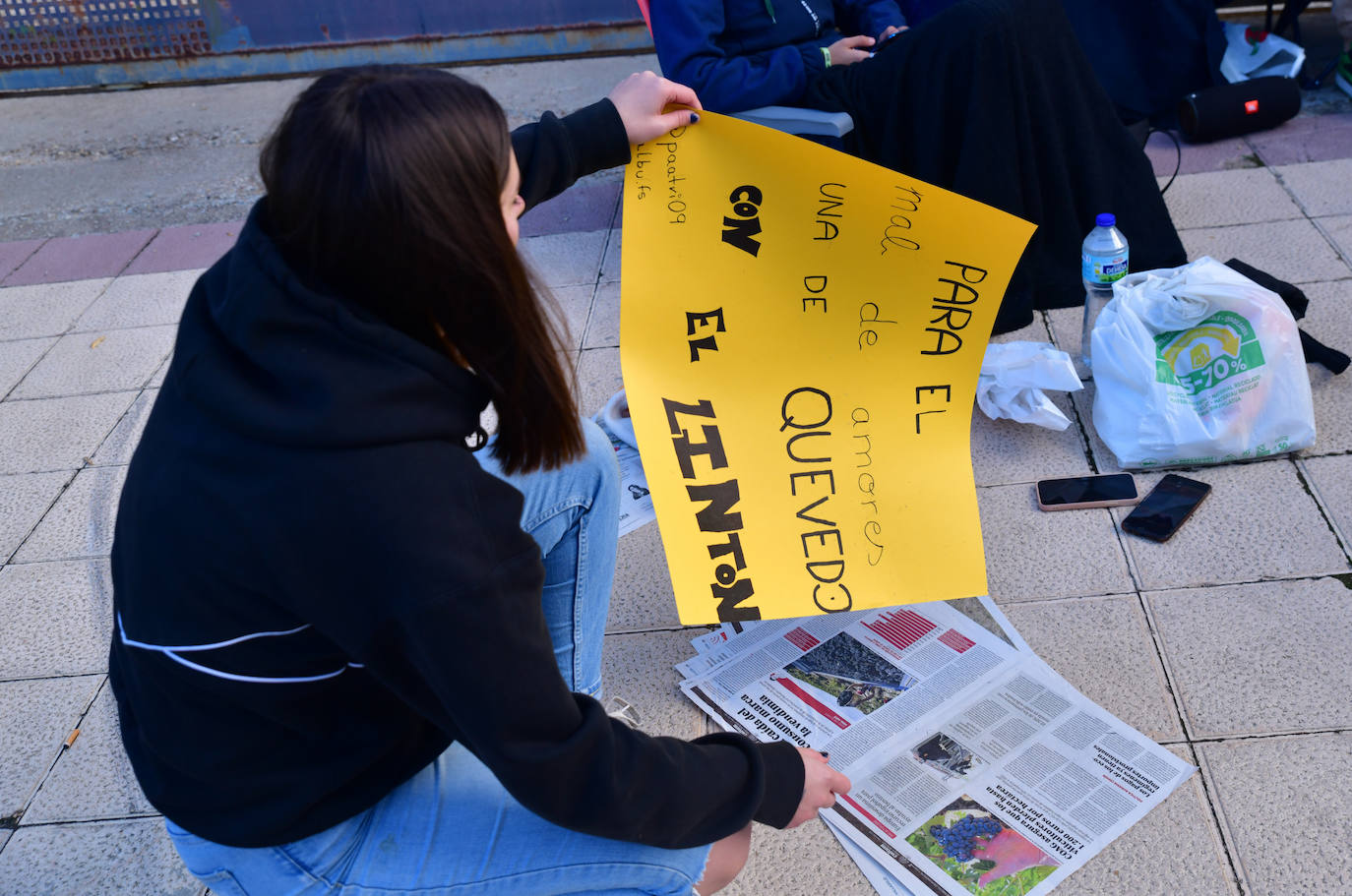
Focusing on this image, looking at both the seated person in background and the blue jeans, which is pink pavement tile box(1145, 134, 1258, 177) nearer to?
the seated person in background

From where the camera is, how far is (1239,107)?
3654mm

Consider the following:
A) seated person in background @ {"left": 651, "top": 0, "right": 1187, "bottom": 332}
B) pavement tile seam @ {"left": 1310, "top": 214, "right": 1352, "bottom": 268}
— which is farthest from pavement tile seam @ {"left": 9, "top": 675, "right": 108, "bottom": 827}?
pavement tile seam @ {"left": 1310, "top": 214, "right": 1352, "bottom": 268}

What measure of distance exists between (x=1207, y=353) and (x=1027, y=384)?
37 cm

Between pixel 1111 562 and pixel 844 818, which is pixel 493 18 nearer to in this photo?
pixel 1111 562

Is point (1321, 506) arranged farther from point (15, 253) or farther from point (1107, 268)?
point (15, 253)

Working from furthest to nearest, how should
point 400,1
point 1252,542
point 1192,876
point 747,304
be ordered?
point 400,1 < point 1252,542 < point 747,304 < point 1192,876

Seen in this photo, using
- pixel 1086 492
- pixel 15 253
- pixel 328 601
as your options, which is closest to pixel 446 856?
pixel 328 601

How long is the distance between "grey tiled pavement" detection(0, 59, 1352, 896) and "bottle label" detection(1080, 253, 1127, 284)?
203 millimetres

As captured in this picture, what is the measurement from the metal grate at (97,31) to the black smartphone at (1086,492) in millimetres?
5036

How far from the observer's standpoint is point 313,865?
1145mm

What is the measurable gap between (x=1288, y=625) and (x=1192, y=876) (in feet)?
1.92

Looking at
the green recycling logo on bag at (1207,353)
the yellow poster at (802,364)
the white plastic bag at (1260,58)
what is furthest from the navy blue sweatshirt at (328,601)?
the white plastic bag at (1260,58)

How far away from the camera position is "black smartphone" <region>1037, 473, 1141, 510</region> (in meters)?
2.19

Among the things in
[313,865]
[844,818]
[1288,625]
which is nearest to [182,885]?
[313,865]
